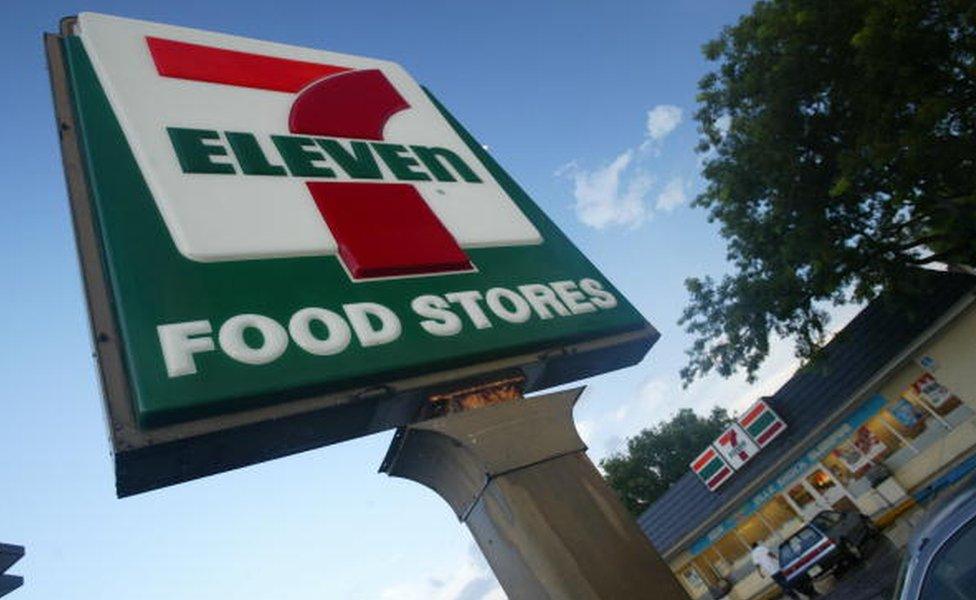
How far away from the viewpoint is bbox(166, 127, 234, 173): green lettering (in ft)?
9.88

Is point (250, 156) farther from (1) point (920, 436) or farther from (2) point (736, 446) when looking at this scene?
(2) point (736, 446)

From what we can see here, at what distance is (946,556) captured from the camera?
8.90 feet

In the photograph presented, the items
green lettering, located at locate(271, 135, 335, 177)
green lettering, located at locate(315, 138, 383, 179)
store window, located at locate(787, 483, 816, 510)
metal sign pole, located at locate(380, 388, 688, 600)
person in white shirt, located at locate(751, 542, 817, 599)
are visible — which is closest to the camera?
metal sign pole, located at locate(380, 388, 688, 600)

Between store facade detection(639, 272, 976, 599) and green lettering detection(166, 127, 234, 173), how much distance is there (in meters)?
15.8

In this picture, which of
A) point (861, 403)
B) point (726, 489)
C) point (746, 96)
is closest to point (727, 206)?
point (746, 96)

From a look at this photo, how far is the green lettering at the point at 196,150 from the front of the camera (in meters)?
3.01

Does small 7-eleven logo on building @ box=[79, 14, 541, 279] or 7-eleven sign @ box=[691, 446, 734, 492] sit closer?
small 7-eleven logo on building @ box=[79, 14, 541, 279]

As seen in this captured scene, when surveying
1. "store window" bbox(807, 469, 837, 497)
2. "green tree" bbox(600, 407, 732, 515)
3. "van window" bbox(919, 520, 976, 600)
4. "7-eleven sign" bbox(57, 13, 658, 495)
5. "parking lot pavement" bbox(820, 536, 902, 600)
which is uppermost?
"green tree" bbox(600, 407, 732, 515)

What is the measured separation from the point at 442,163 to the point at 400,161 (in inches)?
13.7

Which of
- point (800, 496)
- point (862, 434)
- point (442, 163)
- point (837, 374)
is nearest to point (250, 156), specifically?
point (442, 163)

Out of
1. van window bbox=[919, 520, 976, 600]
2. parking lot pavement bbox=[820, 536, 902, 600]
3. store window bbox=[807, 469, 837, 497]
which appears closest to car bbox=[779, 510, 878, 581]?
parking lot pavement bbox=[820, 536, 902, 600]

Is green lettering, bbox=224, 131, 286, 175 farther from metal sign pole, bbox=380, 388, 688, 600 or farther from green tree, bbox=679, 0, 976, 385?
green tree, bbox=679, 0, 976, 385

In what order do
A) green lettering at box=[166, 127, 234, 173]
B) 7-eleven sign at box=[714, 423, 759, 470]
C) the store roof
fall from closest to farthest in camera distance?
green lettering at box=[166, 127, 234, 173]
the store roof
7-eleven sign at box=[714, 423, 759, 470]

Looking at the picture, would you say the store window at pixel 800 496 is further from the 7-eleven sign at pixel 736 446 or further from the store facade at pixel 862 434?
the 7-eleven sign at pixel 736 446
